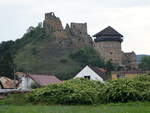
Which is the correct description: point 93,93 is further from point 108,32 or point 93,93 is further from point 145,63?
point 108,32

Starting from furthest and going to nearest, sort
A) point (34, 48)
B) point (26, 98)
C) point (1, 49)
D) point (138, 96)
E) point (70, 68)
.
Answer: point (34, 48)
point (70, 68)
point (1, 49)
point (26, 98)
point (138, 96)

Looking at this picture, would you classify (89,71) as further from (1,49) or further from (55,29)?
(55,29)

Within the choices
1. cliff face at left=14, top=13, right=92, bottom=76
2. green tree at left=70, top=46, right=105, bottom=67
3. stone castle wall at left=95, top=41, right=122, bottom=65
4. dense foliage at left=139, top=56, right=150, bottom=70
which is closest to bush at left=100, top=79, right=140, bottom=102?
green tree at left=70, top=46, right=105, bottom=67

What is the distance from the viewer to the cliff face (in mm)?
108375

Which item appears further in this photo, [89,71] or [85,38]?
[85,38]

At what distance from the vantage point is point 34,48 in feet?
372

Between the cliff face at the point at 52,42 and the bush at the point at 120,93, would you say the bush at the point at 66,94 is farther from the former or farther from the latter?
the cliff face at the point at 52,42

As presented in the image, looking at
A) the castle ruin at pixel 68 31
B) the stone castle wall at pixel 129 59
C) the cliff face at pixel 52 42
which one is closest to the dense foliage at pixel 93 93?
the cliff face at pixel 52 42

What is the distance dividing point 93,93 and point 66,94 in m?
1.16

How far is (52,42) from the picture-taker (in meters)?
116

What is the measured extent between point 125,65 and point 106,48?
685 cm

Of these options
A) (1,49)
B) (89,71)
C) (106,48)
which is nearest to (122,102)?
(89,71)

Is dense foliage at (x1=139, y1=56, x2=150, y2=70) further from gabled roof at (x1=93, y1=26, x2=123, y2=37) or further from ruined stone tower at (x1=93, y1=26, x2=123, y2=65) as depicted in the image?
gabled roof at (x1=93, y1=26, x2=123, y2=37)

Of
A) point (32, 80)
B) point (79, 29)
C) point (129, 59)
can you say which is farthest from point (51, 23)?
point (32, 80)
